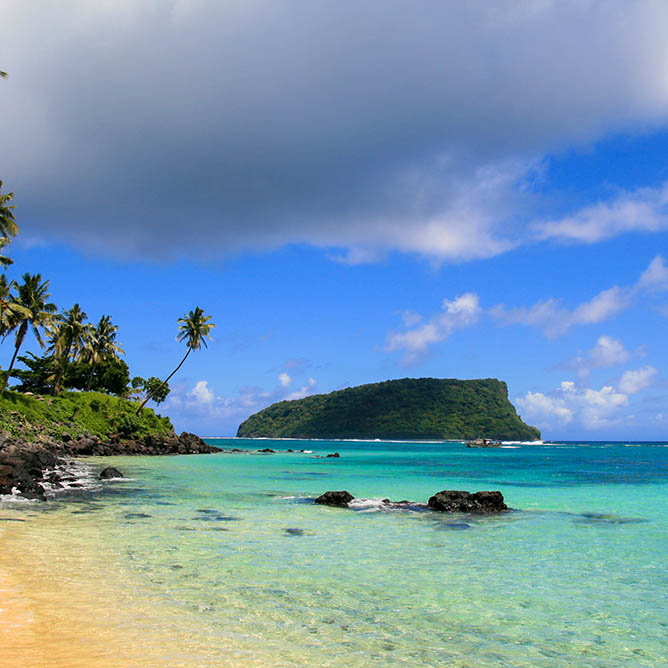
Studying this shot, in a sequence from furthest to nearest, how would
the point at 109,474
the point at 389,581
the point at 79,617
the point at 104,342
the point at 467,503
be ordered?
the point at 104,342 → the point at 109,474 → the point at 467,503 → the point at 389,581 → the point at 79,617

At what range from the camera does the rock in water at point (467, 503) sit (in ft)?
68.0

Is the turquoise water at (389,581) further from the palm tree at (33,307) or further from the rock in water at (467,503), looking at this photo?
the palm tree at (33,307)

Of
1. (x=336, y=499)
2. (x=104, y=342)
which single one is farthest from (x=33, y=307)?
(x=336, y=499)

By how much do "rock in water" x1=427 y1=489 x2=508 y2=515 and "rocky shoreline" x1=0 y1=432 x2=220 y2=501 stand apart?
52.2 feet

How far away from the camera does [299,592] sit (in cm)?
1002

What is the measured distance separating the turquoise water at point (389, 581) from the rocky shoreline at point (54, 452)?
10.2 feet

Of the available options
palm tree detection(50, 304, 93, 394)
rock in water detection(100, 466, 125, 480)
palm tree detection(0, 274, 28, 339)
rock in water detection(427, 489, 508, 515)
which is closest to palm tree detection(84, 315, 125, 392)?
palm tree detection(50, 304, 93, 394)

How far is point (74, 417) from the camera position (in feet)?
211

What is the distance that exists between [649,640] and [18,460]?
2847 cm

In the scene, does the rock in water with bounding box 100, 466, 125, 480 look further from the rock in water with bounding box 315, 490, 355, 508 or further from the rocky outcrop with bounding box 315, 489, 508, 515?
the rocky outcrop with bounding box 315, 489, 508, 515

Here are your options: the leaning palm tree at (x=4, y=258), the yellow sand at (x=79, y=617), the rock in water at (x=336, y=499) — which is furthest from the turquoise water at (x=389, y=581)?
the leaning palm tree at (x=4, y=258)

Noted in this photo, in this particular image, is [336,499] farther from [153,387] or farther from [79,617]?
[153,387]

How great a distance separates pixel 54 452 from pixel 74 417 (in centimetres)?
1492

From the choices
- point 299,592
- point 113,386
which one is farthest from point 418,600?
point 113,386
